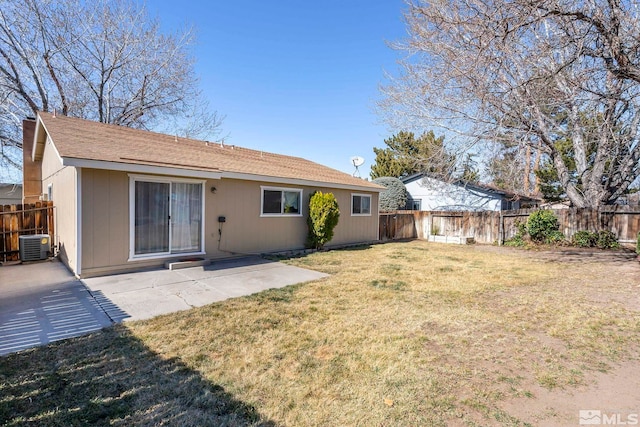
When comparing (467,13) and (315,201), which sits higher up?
(467,13)

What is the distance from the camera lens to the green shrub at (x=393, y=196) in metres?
19.0

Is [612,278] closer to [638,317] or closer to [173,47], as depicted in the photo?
[638,317]

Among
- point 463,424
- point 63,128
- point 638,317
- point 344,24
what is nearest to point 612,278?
point 638,317

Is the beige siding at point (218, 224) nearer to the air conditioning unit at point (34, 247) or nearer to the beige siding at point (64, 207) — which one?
the beige siding at point (64, 207)

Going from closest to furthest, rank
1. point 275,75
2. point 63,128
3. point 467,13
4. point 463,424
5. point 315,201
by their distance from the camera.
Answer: point 463,424, point 467,13, point 63,128, point 315,201, point 275,75

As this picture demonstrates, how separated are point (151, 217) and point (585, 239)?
14863 millimetres

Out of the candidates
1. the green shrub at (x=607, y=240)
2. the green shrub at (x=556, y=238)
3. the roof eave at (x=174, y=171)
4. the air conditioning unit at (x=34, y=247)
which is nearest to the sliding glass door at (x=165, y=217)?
the roof eave at (x=174, y=171)

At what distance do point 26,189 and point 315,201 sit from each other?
10.7 metres

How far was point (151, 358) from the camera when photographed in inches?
122

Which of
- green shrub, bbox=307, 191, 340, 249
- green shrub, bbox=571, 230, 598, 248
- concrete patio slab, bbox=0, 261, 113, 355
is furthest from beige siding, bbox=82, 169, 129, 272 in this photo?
green shrub, bbox=571, 230, 598, 248

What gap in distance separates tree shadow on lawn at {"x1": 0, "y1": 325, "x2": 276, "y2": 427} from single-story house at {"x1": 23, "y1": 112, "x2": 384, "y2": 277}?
356cm

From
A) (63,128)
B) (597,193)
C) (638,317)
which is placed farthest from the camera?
(597,193)

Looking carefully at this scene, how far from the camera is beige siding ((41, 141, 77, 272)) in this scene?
6.30 metres

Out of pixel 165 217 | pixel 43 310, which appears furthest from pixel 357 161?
pixel 43 310
